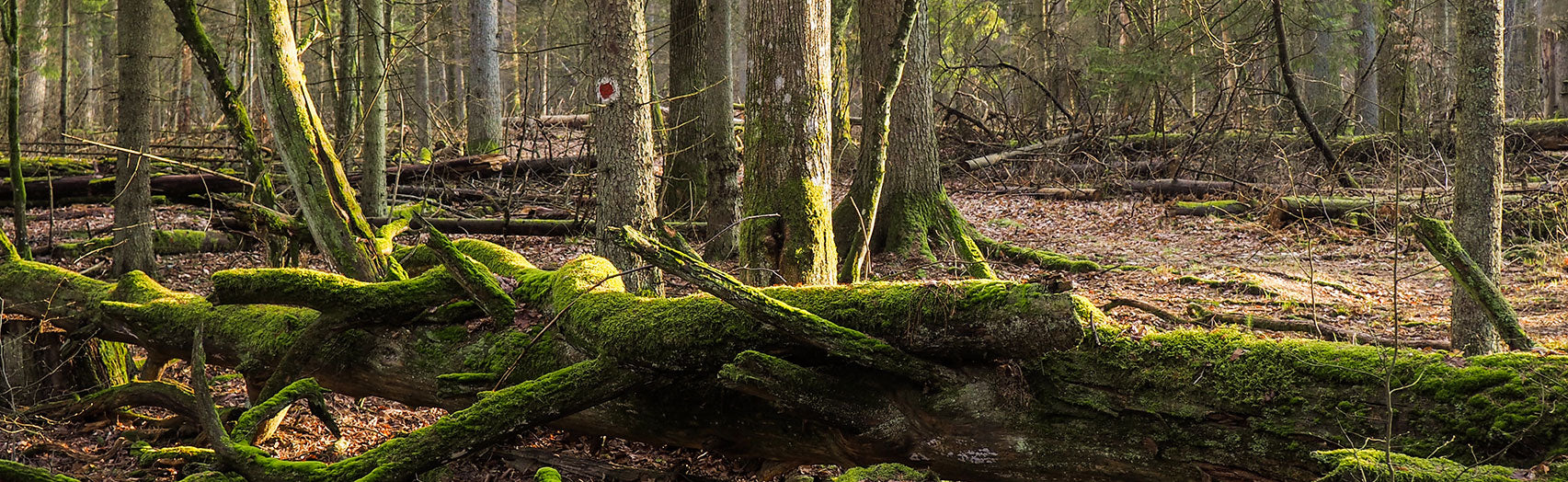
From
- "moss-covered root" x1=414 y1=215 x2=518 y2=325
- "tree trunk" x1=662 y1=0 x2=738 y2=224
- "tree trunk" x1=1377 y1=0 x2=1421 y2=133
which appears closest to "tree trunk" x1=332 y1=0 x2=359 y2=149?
"tree trunk" x1=662 y1=0 x2=738 y2=224

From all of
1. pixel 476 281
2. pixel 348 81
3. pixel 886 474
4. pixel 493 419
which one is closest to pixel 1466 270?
pixel 886 474

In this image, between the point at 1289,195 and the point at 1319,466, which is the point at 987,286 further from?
the point at 1289,195

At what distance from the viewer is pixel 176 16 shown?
5.89 m

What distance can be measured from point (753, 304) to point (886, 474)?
88 centimetres

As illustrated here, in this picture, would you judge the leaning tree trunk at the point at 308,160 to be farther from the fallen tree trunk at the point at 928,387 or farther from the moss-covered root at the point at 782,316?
the moss-covered root at the point at 782,316

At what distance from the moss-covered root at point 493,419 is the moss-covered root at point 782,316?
0.64m

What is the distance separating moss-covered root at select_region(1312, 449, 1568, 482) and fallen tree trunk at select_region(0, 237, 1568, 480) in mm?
74

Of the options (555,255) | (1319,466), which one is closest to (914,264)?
(555,255)

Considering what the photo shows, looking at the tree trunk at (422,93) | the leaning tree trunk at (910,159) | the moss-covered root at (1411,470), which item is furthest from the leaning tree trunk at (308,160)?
the tree trunk at (422,93)

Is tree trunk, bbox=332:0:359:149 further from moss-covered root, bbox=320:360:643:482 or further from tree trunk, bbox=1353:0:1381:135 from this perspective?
tree trunk, bbox=1353:0:1381:135

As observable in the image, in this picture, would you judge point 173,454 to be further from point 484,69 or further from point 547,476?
point 484,69

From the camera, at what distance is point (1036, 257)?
8.81 meters

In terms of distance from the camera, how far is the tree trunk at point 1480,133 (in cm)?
469

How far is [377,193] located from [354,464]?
20.3ft
